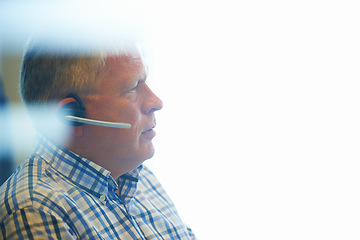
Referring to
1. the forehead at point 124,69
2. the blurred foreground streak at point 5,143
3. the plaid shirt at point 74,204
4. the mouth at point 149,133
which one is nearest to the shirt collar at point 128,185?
the plaid shirt at point 74,204

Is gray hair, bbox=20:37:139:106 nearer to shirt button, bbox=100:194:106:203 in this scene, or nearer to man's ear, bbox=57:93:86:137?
man's ear, bbox=57:93:86:137

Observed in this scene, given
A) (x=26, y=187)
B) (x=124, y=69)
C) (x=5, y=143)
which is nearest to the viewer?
(x=26, y=187)

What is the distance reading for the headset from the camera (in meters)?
0.75

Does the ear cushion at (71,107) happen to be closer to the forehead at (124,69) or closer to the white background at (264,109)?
the forehead at (124,69)

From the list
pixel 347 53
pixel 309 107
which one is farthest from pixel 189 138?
pixel 347 53

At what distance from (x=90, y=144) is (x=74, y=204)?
5.1 inches

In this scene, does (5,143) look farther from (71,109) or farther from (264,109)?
(264,109)

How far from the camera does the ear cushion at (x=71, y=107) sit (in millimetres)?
747

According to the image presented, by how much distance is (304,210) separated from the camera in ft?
5.22

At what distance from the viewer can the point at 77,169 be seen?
773 mm

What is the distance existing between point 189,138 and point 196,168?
14 cm

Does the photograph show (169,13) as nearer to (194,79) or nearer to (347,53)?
(194,79)

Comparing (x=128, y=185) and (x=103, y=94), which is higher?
(x=103, y=94)

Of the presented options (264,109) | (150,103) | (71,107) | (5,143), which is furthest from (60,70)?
(264,109)
